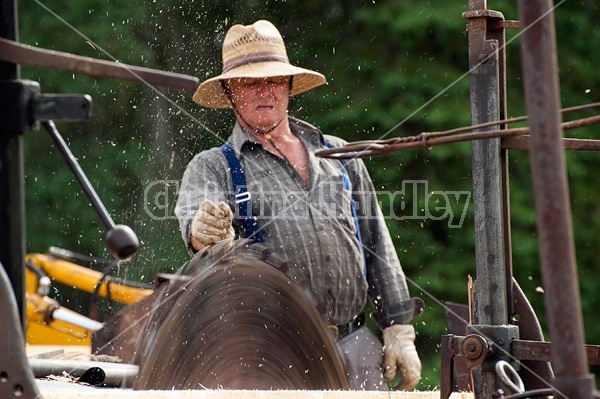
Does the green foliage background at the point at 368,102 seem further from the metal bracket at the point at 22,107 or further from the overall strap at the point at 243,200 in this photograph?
the metal bracket at the point at 22,107

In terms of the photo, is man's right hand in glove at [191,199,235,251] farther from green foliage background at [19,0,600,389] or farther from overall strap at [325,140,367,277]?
green foliage background at [19,0,600,389]

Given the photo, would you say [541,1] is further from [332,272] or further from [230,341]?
[332,272]

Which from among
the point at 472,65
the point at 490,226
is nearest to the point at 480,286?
the point at 490,226

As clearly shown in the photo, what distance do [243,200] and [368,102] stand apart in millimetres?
3719

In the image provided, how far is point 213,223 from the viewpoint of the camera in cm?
326

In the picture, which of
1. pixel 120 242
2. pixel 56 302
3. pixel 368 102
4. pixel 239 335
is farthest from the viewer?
pixel 368 102

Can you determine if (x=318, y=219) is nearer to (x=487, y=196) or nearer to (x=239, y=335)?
(x=239, y=335)

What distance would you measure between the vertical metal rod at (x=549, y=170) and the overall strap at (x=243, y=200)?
269cm

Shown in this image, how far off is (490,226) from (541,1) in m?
1.18

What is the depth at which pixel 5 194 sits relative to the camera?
52.8 inches

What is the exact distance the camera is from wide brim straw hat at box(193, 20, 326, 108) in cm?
402

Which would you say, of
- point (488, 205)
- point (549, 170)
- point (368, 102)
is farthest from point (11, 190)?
point (368, 102)

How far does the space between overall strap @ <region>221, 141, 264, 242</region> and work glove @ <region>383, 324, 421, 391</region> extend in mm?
801

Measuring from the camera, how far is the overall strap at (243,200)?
3.84 m
